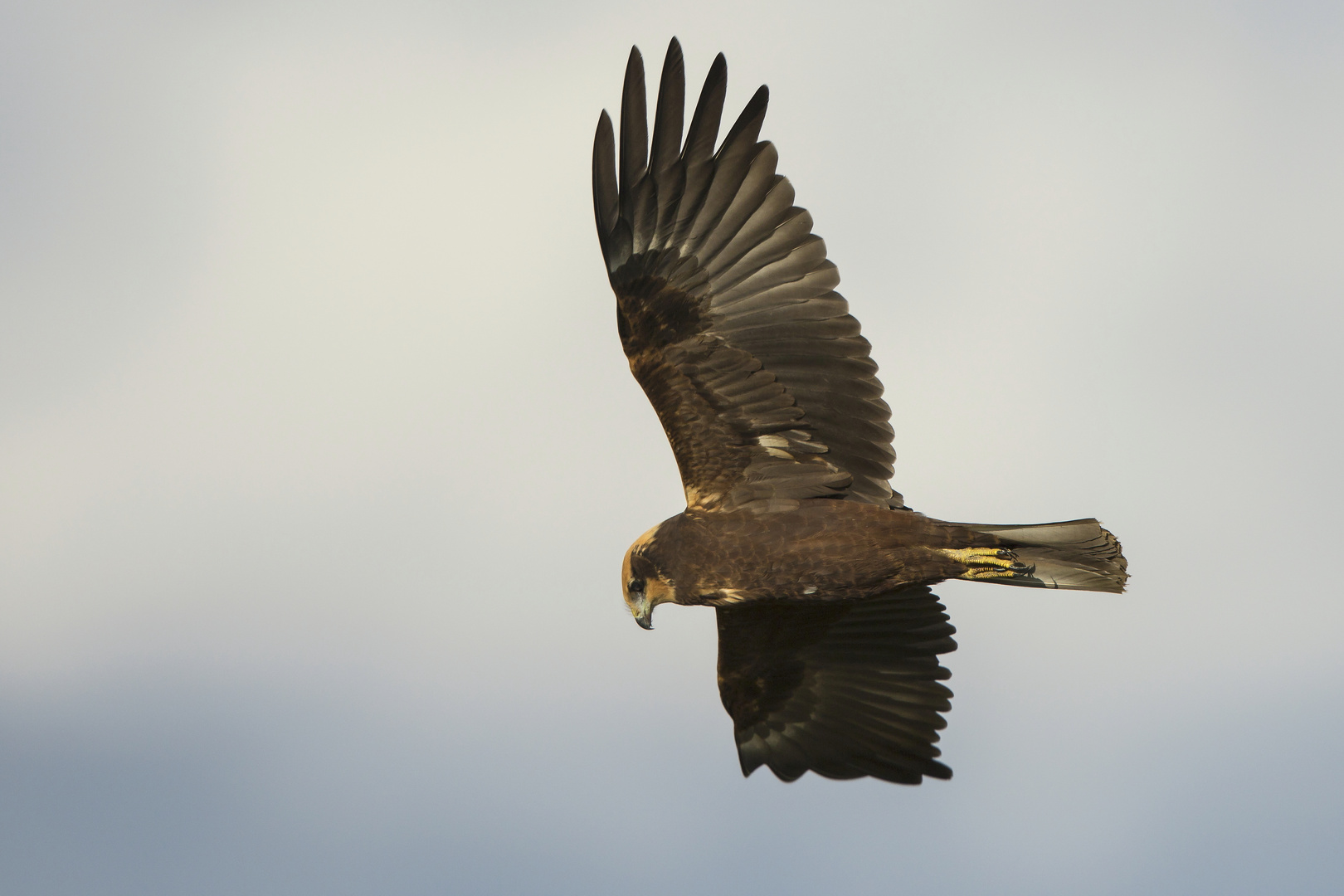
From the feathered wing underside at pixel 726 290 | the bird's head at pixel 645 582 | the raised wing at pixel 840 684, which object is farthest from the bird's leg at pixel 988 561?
the bird's head at pixel 645 582

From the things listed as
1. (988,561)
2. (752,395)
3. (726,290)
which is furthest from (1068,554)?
(726,290)

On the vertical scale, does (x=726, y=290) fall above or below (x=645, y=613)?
above

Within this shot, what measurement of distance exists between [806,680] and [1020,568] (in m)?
2.09

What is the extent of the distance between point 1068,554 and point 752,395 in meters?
2.17

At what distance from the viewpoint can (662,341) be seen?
775 centimetres

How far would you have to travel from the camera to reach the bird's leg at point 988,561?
25.0 ft

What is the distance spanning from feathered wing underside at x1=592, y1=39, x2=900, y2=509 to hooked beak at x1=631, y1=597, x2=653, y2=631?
41.2 inches

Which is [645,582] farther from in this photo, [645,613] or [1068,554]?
[1068,554]

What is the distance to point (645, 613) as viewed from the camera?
27.0 feet

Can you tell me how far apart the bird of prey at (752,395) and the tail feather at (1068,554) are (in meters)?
0.01

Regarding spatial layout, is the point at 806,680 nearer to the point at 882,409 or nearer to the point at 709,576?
the point at 709,576

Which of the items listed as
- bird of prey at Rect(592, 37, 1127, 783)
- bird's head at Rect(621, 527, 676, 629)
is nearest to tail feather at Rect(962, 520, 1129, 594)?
bird of prey at Rect(592, 37, 1127, 783)

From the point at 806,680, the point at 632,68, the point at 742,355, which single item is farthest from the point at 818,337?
the point at 806,680

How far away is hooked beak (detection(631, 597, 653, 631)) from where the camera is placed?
324 inches
